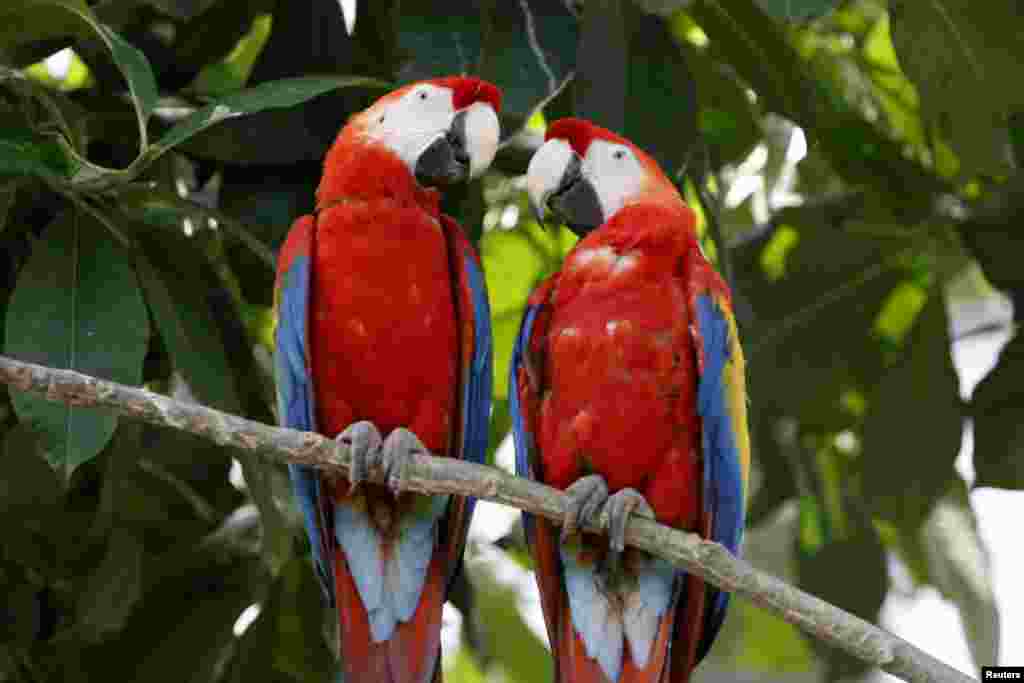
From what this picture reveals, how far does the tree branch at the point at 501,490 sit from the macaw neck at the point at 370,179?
504 mm

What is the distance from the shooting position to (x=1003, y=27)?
8.22 ft

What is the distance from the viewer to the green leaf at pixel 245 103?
2.13 meters

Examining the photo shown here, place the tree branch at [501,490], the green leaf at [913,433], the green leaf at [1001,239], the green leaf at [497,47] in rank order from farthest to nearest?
1. the green leaf at [913,433]
2. the green leaf at [1001,239]
3. the green leaf at [497,47]
4. the tree branch at [501,490]

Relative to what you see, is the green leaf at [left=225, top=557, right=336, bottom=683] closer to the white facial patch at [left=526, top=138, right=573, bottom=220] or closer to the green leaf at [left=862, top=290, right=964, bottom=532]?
the white facial patch at [left=526, top=138, right=573, bottom=220]

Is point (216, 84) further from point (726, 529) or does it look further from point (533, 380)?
point (726, 529)

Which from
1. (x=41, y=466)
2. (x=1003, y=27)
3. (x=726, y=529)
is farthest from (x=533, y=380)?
(x=1003, y=27)

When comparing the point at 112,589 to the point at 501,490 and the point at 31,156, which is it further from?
the point at 501,490

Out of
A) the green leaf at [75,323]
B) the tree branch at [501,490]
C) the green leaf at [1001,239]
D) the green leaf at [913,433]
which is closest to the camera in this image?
the tree branch at [501,490]

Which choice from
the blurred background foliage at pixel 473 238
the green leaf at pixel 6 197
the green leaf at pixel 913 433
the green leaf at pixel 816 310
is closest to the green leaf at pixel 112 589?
the blurred background foliage at pixel 473 238

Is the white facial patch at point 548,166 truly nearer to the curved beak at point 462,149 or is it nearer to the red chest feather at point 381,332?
the curved beak at point 462,149

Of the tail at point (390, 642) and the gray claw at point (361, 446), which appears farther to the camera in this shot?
the tail at point (390, 642)

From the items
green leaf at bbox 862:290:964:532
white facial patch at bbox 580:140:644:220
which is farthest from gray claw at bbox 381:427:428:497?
green leaf at bbox 862:290:964:532

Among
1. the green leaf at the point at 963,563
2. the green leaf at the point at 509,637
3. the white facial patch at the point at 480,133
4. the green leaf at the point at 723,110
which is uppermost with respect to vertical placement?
the white facial patch at the point at 480,133

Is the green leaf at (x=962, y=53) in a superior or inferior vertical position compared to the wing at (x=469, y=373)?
superior
